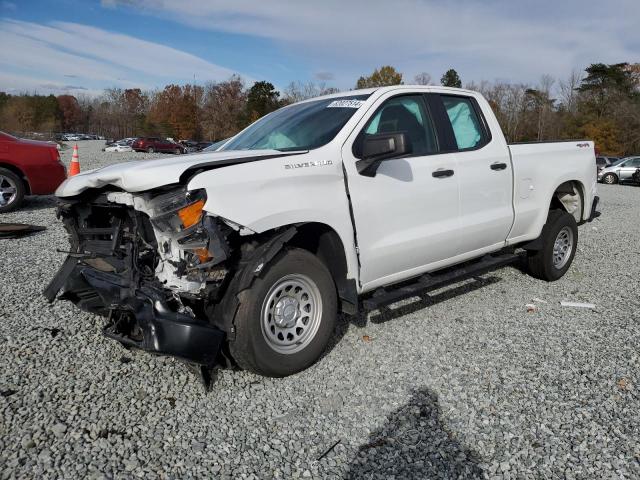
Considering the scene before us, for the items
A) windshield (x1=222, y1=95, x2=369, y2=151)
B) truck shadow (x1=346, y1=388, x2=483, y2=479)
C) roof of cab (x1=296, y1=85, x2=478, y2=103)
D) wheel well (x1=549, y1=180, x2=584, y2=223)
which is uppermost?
roof of cab (x1=296, y1=85, x2=478, y2=103)

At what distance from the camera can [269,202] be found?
327 cm

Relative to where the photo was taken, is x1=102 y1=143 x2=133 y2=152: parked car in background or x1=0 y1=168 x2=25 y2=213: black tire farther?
x1=102 y1=143 x2=133 y2=152: parked car in background

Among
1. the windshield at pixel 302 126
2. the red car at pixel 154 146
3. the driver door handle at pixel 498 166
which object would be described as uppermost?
the red car at pixel 154 146

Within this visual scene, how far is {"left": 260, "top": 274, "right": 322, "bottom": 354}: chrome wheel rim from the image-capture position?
11.3 ft

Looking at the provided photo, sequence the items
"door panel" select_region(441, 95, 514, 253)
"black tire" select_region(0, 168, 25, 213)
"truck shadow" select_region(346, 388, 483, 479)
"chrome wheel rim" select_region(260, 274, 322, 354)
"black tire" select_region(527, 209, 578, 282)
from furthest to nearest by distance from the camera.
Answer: "black tire" select_region(0, 168, 25, 213) < "black tire" select_region(527, 209, 578, 282) < "door panel" select_region(441, 95, 514, 253) < "chrome wheel rim" select_region(260, 274, 322, 354) < "truck shadow" select_region(346, 388, 483, 479)

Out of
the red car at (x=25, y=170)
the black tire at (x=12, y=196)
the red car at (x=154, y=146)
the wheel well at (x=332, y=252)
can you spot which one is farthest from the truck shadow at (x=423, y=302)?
the red car at (x=154, y=146)

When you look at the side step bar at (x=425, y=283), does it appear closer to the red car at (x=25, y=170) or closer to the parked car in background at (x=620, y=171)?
the red car at (x=25, y=170)

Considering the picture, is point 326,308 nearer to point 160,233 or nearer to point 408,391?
point 408,391

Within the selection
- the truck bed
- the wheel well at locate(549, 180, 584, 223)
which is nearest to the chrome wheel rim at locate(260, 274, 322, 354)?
the truck bed

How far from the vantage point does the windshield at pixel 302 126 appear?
156 inches

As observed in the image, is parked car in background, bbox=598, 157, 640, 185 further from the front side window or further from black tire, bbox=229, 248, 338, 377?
black tire, bbox=229, 248, 338, 377

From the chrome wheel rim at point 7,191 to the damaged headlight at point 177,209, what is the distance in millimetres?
7356

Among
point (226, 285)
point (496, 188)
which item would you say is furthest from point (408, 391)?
point (496, 188)

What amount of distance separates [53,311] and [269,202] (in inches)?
105
